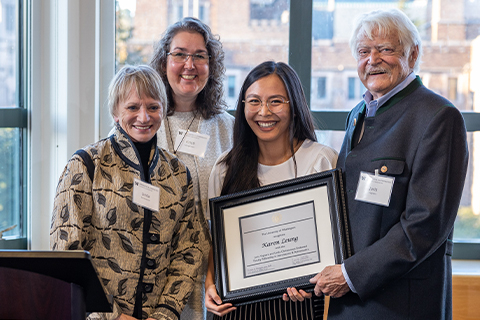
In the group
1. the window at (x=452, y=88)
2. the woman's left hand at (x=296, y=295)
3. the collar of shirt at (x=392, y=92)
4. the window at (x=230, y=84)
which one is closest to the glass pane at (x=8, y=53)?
the window at (x=230, y=84)

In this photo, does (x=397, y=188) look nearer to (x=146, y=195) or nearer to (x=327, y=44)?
(x=146, y=195)

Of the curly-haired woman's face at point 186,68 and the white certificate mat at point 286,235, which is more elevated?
the curly-haired woman's face at point 186,68

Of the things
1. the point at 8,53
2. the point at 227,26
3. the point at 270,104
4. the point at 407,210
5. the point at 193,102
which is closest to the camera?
the point at 407,210

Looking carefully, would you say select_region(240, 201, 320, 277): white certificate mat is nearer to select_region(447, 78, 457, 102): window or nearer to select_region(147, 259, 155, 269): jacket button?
select_region(147, 259, 155, 269): jacket button

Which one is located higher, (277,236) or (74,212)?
(74,212)

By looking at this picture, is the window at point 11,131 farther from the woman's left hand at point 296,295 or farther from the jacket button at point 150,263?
the woman's left hand at point 296,295

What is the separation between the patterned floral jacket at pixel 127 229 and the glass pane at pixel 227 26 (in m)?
1.50

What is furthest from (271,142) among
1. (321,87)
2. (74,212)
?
(321,87)

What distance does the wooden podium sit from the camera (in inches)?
42.9

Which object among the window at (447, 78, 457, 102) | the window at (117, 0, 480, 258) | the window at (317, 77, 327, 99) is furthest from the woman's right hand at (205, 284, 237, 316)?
the window at (447, 78, 457, 102)

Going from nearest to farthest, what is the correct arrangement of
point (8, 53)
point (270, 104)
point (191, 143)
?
point (270, 104) → point (191, 143) → point (8, 53)

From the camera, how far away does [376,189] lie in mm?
1710

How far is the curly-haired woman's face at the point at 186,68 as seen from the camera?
236 cm

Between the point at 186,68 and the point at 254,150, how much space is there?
1.90 ft
